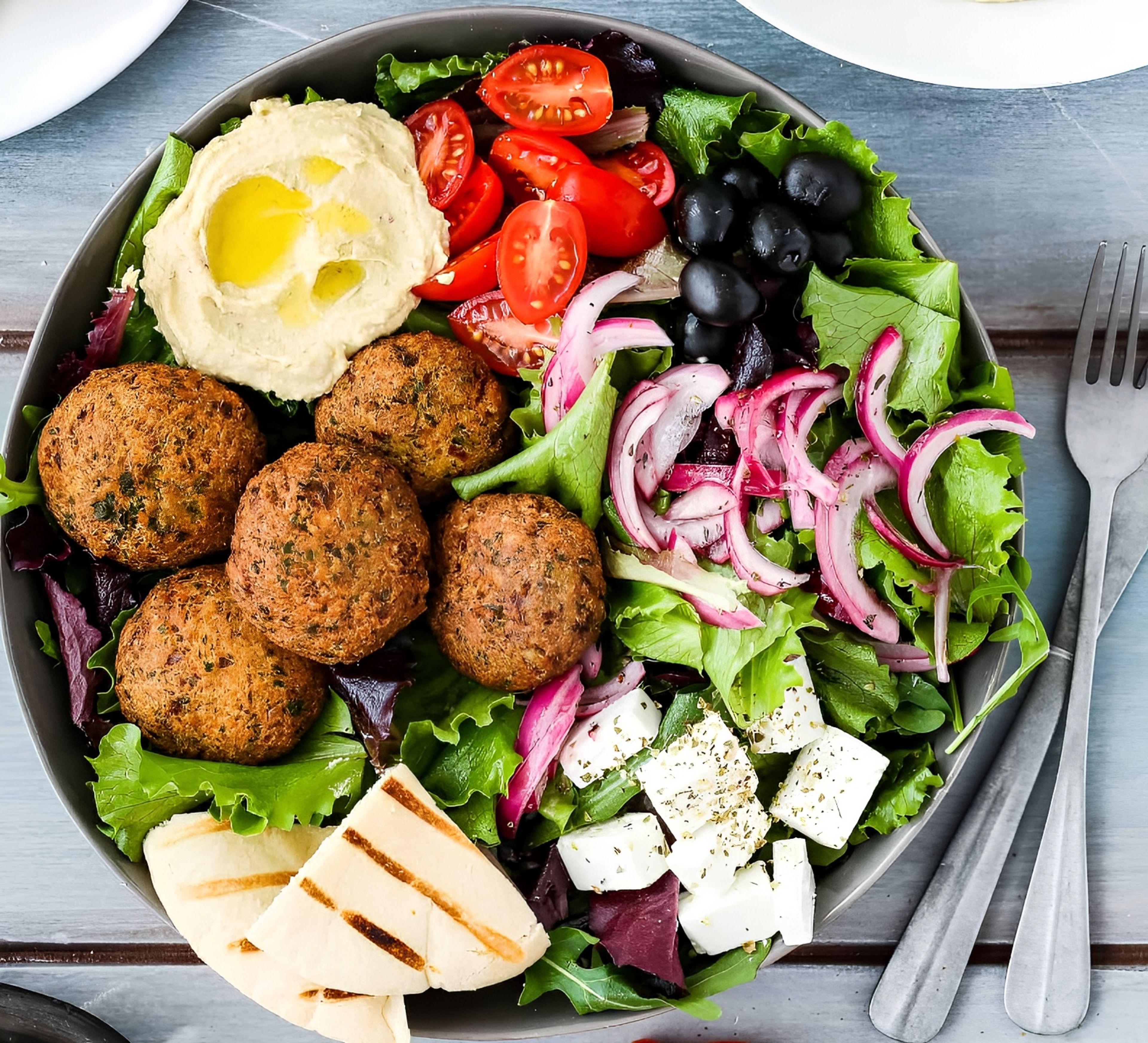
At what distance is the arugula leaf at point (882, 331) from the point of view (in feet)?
6.48

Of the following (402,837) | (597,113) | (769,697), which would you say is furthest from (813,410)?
(402,837)

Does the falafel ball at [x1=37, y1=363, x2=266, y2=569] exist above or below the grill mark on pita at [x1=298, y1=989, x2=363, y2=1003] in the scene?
above

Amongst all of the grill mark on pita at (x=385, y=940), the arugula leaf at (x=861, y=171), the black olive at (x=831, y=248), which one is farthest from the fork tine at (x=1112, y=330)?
the grill mark on pita at (x=385, y=940)

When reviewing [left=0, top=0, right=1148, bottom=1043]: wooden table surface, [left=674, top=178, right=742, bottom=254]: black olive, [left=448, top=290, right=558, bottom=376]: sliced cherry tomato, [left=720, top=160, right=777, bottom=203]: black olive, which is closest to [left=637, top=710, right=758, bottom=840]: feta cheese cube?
[left=0, top=0, right=1148, bottom=1043]: wooden table surface

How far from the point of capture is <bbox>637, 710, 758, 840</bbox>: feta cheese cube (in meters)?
2.01

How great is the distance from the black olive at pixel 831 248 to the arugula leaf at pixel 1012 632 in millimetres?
712

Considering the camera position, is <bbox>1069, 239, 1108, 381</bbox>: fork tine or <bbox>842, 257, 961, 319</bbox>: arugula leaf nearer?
<bbox>842, 257, 961, 319</bbox>: arugula leaf

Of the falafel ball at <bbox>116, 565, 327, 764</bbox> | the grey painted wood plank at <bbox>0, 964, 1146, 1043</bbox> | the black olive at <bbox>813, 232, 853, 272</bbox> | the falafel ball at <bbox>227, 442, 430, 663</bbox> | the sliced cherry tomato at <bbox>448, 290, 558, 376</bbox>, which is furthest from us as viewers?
the grey painted wood plank at <bbox>0, 964, 1146, 1043</bbox>

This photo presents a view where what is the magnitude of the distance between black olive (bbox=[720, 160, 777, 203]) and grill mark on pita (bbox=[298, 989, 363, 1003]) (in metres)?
1.79

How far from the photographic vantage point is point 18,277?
2352 millimetres

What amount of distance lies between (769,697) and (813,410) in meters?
0.59

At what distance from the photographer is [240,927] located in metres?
1.95

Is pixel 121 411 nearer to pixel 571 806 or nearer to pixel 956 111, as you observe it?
pixel 571 806

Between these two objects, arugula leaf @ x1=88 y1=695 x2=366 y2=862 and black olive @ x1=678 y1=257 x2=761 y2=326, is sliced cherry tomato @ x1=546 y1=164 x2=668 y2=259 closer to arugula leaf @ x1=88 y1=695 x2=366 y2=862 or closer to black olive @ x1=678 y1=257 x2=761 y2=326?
black olive @ x1=678 y1=257 x2=761 y2=326
